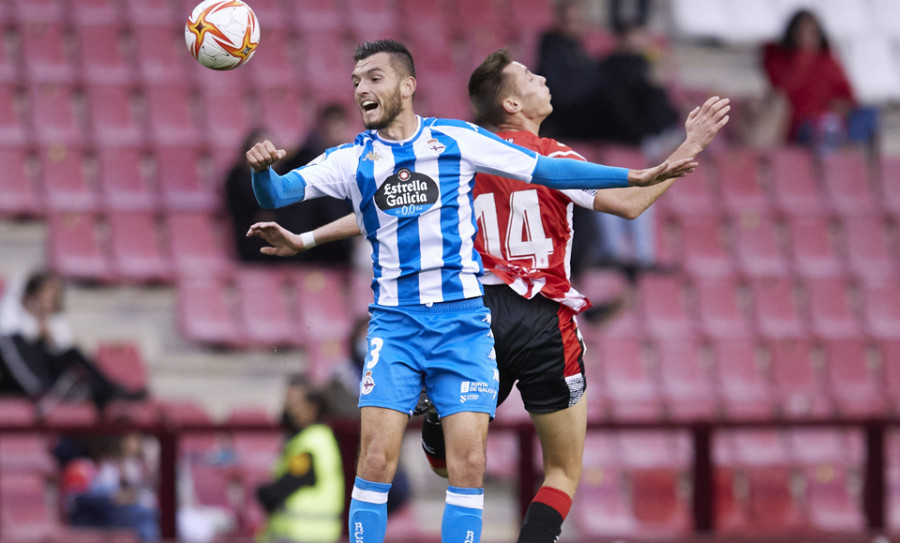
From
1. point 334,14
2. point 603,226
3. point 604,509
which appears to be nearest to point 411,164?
point 604,509

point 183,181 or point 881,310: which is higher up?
point 183,181

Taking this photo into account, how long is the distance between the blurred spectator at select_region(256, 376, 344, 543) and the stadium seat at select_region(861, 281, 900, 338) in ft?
18.3

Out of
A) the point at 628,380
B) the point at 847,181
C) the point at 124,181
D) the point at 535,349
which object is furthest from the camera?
the point at 847,181

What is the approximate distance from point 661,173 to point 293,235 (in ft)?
4.58

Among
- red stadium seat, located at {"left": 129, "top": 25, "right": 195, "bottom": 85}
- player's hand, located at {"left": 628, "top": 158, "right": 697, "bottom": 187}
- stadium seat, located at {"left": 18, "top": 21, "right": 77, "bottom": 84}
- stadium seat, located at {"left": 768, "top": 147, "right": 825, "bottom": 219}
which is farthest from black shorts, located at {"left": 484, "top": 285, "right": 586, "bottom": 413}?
stadium seat, located at {"left": 768, "top": 147, "right": 825, "bottom": 219}

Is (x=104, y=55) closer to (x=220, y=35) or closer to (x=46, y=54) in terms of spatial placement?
(x=46, y=54)

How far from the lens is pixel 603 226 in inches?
416

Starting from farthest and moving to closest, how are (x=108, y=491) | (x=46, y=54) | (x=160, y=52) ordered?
(x=160, y=52) → (x=46, y=54) → (x=108, y=491)

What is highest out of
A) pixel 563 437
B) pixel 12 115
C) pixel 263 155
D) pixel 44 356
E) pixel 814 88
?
pixel 814 88

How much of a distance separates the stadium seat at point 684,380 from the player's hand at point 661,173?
5481 mm

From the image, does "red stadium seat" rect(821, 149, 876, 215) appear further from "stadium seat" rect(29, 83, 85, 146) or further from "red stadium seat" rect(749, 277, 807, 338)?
"stadium seat" rect(29, 83, 85, 146)

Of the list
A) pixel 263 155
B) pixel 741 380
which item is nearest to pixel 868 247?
pixel 741 380

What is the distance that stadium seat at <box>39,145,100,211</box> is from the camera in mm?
9740

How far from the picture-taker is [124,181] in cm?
996
